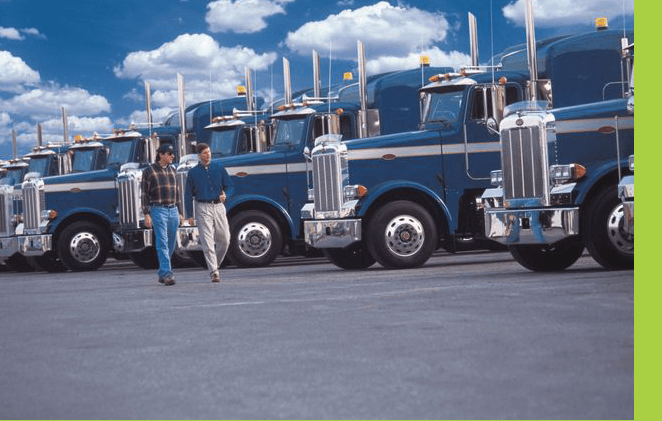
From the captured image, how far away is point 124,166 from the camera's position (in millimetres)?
23469

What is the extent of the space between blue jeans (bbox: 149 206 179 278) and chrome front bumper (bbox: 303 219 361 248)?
2.40m

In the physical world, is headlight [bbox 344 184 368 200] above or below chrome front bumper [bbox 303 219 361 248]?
above

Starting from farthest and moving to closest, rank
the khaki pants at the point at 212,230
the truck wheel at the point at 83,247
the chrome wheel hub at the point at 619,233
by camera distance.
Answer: the truck wheel at the point at 83,247 → the khaki pants at the point at 212,230 → the chrome wheel hub at the point at 619,233

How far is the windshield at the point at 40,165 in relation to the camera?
1098 inches

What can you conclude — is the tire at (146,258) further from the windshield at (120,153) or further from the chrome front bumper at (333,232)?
the chrome front bumper at (333,232)

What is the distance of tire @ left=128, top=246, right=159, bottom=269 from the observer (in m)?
23.4

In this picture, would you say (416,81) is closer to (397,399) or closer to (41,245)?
(41,245)

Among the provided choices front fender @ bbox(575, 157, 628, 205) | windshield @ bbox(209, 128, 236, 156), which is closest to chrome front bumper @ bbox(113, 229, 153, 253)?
windshield @ bbox(209, 128, 236, 156)

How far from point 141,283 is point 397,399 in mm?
11223

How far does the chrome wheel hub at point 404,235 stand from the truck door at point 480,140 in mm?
1177

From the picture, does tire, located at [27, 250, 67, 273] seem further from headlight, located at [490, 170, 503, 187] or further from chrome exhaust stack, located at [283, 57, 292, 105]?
headlight, located at [490, 170, 503, 187]

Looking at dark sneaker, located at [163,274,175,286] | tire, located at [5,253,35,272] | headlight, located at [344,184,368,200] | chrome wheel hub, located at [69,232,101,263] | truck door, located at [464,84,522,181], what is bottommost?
tire, located at [5,253,35,272]

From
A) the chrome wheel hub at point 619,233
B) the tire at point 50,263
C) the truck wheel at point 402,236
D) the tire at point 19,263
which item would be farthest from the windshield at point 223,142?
the chrome wheel hub at point 619,233

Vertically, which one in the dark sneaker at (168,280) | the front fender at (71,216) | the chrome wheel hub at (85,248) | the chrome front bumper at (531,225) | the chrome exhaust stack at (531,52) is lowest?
the dark sneaker at (168,280)
